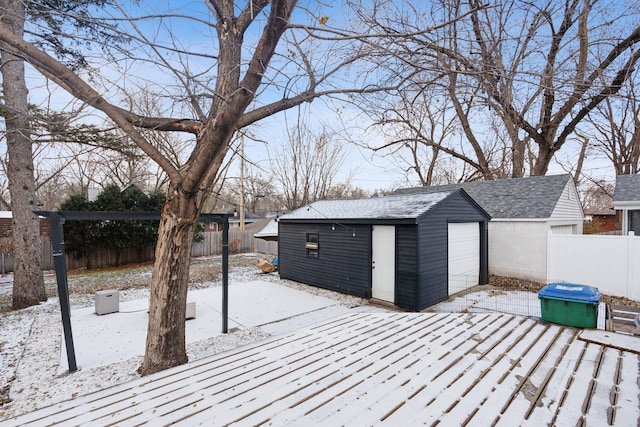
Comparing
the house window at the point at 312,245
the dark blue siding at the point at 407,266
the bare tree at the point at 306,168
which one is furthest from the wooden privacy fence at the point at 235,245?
the dark blue siding at the point at 407,266

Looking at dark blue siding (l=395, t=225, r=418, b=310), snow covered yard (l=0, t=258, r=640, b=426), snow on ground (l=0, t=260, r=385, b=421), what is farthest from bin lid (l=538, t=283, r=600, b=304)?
snow on ground (l=0, t=260, r=385, b=421)

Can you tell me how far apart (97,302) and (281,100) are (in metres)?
6.15

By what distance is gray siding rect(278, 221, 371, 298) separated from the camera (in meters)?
7.46

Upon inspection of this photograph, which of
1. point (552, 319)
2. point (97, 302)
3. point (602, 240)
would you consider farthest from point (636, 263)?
point (97, 302)

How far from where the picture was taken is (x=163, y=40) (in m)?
2.87

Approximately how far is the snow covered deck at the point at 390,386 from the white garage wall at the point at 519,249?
5999 mm

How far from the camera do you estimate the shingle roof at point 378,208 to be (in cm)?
684

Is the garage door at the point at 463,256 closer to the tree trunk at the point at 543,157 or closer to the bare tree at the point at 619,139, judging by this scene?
the tree trunk at the point at 543,157

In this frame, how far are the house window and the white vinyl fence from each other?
22.0 feet

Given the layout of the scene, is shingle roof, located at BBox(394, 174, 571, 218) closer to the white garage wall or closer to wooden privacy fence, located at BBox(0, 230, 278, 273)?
the white garage wall

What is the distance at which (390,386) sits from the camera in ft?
7.93

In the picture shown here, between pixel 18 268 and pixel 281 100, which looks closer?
pixel 281 100

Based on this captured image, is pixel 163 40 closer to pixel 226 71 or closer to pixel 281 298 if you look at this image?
pixel 226 71

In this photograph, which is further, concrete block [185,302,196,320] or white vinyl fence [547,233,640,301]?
white vinyl fence [547,233,640,301]
